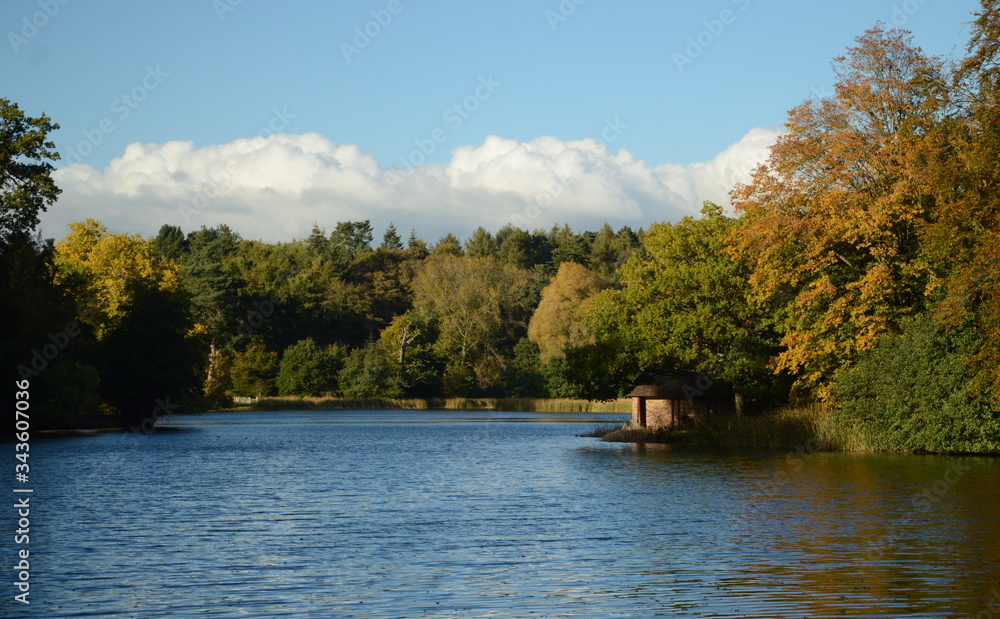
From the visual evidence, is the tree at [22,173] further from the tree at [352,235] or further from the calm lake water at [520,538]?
the tree at [352,235]

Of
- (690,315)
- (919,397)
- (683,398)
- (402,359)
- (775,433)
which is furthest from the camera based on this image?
(402,359)

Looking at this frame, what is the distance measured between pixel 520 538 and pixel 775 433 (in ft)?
84.2

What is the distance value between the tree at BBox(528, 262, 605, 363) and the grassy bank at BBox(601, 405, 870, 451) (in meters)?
52.7

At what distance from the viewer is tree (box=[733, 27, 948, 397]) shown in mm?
39000

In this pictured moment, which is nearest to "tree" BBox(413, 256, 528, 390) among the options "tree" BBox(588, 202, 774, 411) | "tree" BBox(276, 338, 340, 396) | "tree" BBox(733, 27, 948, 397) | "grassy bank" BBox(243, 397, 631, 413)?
"grassy bank" BBox(243, 397, 631, 413)

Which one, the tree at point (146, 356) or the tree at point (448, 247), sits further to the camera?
the tree at point (448, 247)

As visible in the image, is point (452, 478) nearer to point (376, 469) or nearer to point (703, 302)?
point (376, 469)

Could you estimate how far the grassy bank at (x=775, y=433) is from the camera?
4069cm

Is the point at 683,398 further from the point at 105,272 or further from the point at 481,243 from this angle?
the point at 481,243

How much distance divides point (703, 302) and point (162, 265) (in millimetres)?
54978

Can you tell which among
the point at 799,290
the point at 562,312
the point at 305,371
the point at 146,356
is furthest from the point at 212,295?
the point at 799,290

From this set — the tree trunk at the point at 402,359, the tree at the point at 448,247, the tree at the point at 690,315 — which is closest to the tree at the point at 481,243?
the tree at the point at 448,247

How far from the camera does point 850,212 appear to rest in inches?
1555

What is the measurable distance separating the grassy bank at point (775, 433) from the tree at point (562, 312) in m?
52.7
